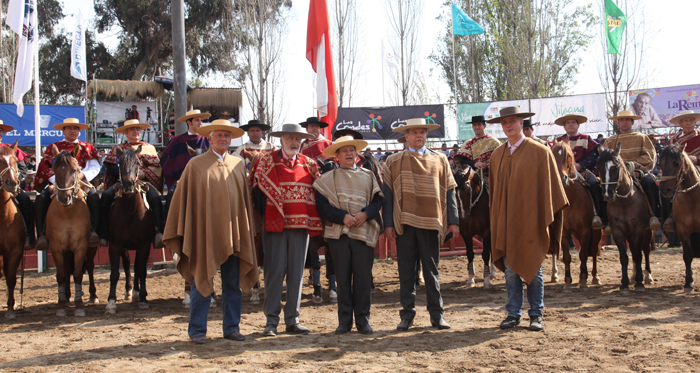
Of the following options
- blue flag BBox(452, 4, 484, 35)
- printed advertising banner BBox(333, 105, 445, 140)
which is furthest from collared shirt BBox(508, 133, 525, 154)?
blue flag BBox(452, 4, 484, 35)

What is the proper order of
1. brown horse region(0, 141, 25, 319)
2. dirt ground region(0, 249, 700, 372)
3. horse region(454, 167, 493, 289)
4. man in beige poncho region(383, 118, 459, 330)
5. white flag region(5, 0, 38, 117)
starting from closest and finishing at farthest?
dirt ground region(0, 249, 700, 372) → man in beige poncho region(383, 118, 459, 330) → brown horse region(0, 141, 25, 319) → horse region(454, 167, 493, 289) → white flag region(5, 0, 38, 117)

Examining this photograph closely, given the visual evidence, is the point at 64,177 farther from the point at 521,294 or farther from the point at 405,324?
the point at 521,294

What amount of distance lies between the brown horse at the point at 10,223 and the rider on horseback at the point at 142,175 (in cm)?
111

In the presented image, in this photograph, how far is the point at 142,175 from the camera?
27.2 ft

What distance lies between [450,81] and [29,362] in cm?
3632

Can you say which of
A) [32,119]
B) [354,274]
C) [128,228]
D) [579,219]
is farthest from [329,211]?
[32,119]

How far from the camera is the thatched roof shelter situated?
74.5ft

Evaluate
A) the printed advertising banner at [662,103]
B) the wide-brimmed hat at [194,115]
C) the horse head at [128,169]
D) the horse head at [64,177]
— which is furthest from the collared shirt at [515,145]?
the printed advertising banner at [662,103]

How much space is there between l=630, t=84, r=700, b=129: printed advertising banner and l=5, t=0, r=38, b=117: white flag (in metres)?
20.1

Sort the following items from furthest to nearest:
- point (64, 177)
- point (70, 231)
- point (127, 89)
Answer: point (127, 89), point (70, 231), point (64, 177)

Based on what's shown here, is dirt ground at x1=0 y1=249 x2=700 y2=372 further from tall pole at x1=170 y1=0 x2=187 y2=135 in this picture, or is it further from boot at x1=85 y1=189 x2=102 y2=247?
tall pole at x1=170 y1=0 x2=187 y2=135

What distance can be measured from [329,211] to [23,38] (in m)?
9.89

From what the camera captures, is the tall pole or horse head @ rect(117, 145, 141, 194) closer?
horse head @ rect(117, 145, 141, 194)

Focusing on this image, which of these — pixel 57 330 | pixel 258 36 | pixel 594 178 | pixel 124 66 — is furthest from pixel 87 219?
pixel 124 66
